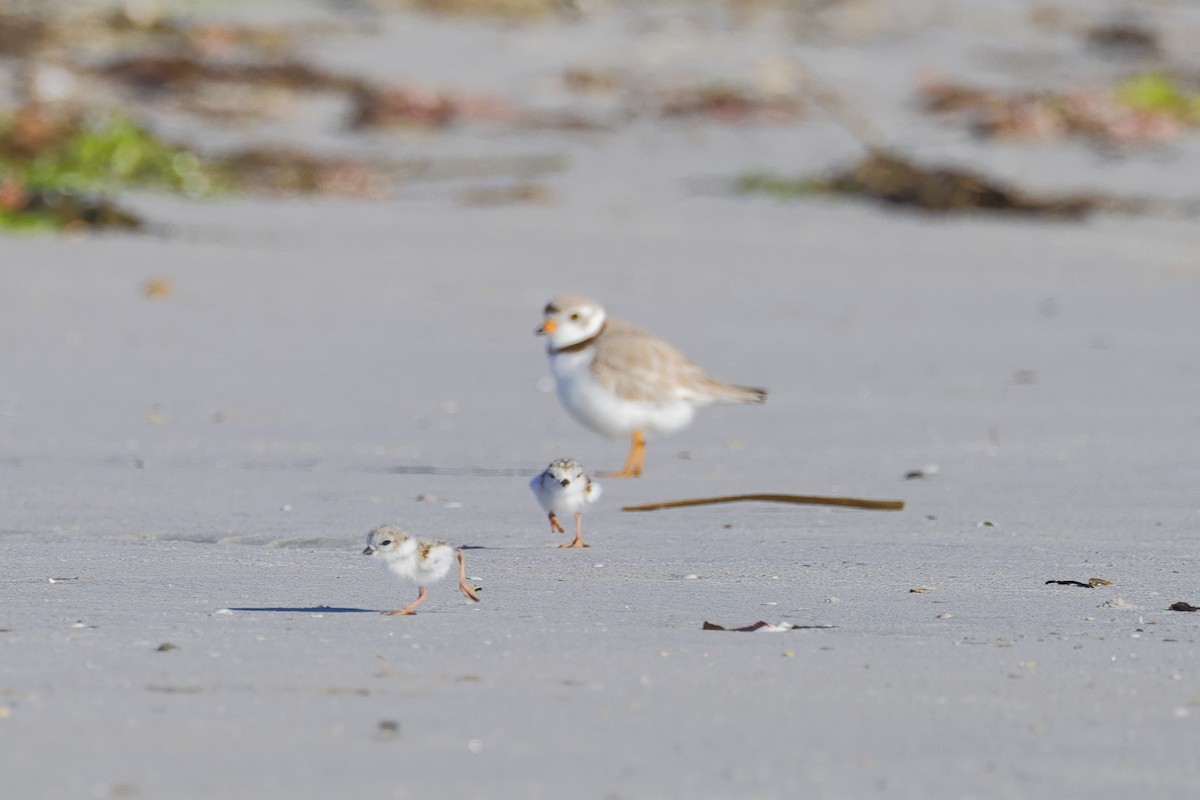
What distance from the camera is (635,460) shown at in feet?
23.4

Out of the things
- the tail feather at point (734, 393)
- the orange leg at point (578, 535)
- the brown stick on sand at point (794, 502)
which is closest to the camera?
the orange leg at point (578, 535)

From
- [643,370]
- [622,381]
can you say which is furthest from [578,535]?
[643,370]

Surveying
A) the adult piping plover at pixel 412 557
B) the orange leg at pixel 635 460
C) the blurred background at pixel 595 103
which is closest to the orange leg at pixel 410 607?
the adult piping plover at pixel 412 557

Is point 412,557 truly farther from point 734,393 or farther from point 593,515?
point 734,393

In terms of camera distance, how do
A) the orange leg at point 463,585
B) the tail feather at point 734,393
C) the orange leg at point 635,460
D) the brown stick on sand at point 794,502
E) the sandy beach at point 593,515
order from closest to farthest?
the sandy beach at point 593,515 < the orange leg at point 463,585 < the brown stick on sand at point 794,502 < the orange leg at point 635,460 < the tail feather at point 734,393

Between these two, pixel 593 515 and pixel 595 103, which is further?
pixel 595 103

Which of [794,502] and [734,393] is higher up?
[794,502]

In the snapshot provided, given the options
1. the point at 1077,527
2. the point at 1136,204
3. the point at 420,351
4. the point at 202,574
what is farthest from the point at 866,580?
the point at 1136,204

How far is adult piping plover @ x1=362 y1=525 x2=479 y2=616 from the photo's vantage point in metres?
4.45

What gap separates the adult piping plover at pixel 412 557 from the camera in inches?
175

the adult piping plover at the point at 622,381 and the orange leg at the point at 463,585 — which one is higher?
the orange leg at the point at 463,585

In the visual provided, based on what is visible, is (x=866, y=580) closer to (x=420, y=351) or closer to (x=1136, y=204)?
(x=420, y=351)

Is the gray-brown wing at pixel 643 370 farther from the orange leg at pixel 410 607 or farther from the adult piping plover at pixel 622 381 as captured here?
the orange leg at pixel 410 607

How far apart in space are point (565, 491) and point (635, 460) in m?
1.74
